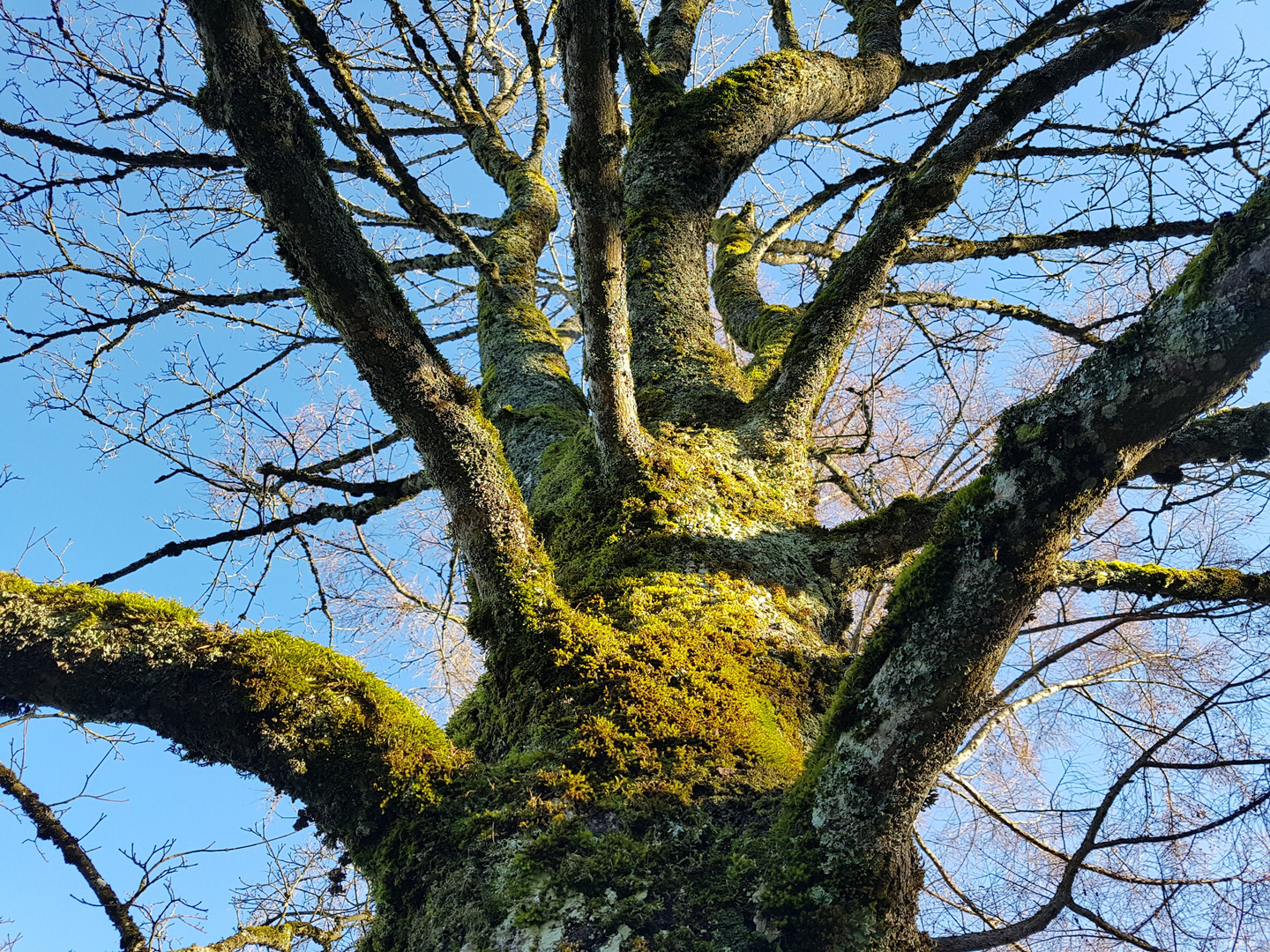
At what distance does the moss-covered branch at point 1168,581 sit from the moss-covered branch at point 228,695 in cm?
173

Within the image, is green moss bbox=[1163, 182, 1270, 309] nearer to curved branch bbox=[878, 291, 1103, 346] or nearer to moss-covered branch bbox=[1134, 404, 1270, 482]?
moss-covered branch bbox=[1134, 404, 1270, 482]

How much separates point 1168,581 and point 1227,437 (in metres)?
0.43

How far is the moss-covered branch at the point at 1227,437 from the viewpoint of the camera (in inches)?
79.2

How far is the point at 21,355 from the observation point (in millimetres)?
3225

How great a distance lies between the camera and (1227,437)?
2020 millimetres


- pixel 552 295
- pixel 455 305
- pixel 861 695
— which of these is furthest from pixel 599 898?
pixel 552 295

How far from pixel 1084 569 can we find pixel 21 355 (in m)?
4.20

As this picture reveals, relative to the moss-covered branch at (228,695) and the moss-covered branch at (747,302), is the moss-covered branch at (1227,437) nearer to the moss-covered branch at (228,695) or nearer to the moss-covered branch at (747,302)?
the moss-covered branch at (747,302)

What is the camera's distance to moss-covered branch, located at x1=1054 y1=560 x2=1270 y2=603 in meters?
1.94

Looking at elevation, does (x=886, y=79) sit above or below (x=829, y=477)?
above

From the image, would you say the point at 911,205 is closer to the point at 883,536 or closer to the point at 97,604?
the point at 883,536

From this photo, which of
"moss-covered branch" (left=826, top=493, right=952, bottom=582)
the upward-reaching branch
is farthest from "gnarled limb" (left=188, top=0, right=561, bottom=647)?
"moss-covered branch" (left=826, top=493, right=952, bottom=582)

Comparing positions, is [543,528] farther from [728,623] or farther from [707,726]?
[707,726]

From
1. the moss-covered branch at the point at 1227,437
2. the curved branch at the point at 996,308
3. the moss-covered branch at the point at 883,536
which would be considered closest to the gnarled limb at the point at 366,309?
the moss-covered branch at the point at 883,536
